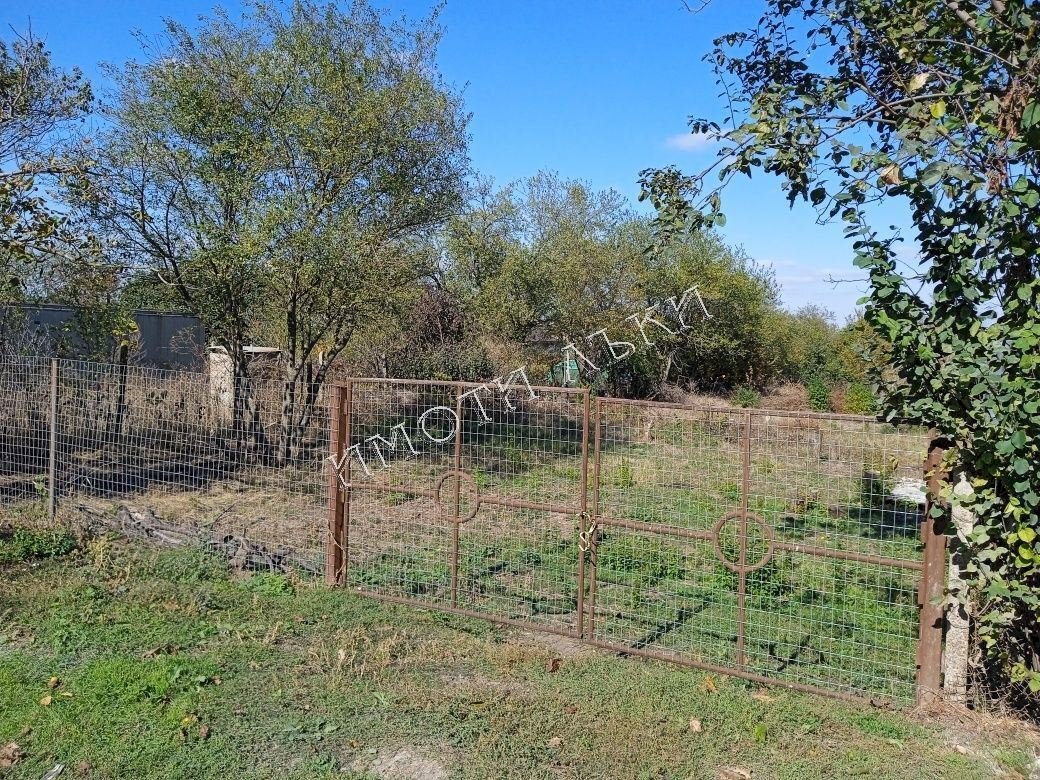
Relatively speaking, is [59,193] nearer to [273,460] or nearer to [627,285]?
[273,460]

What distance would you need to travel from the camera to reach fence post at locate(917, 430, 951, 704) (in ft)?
12.0

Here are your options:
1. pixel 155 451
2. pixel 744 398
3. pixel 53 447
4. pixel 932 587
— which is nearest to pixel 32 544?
pixel 53 447

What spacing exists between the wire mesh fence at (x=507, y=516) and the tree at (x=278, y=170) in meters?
1.47

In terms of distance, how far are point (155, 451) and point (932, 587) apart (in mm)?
6311

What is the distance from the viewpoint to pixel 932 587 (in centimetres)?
368

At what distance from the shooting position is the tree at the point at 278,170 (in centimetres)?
870

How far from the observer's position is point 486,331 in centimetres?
1778

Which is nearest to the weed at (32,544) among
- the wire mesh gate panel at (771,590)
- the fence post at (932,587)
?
the wire mesh gate panel at (771,590)

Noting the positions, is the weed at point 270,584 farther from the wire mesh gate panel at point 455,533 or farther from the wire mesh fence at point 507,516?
the wire mesh gate panel at point 455,533

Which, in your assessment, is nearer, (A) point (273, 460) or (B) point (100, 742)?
(B) point (100, 742)

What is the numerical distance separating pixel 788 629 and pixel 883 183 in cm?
275

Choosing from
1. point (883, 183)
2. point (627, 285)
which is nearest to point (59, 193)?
point (883, 183)

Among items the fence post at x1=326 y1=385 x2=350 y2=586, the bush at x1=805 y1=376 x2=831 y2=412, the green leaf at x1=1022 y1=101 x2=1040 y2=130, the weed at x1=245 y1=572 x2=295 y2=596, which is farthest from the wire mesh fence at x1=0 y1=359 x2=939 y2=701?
the bush at x1=805 y1=376 x2=831 y2=412

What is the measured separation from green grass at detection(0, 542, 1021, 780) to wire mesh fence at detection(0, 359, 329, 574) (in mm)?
1860
